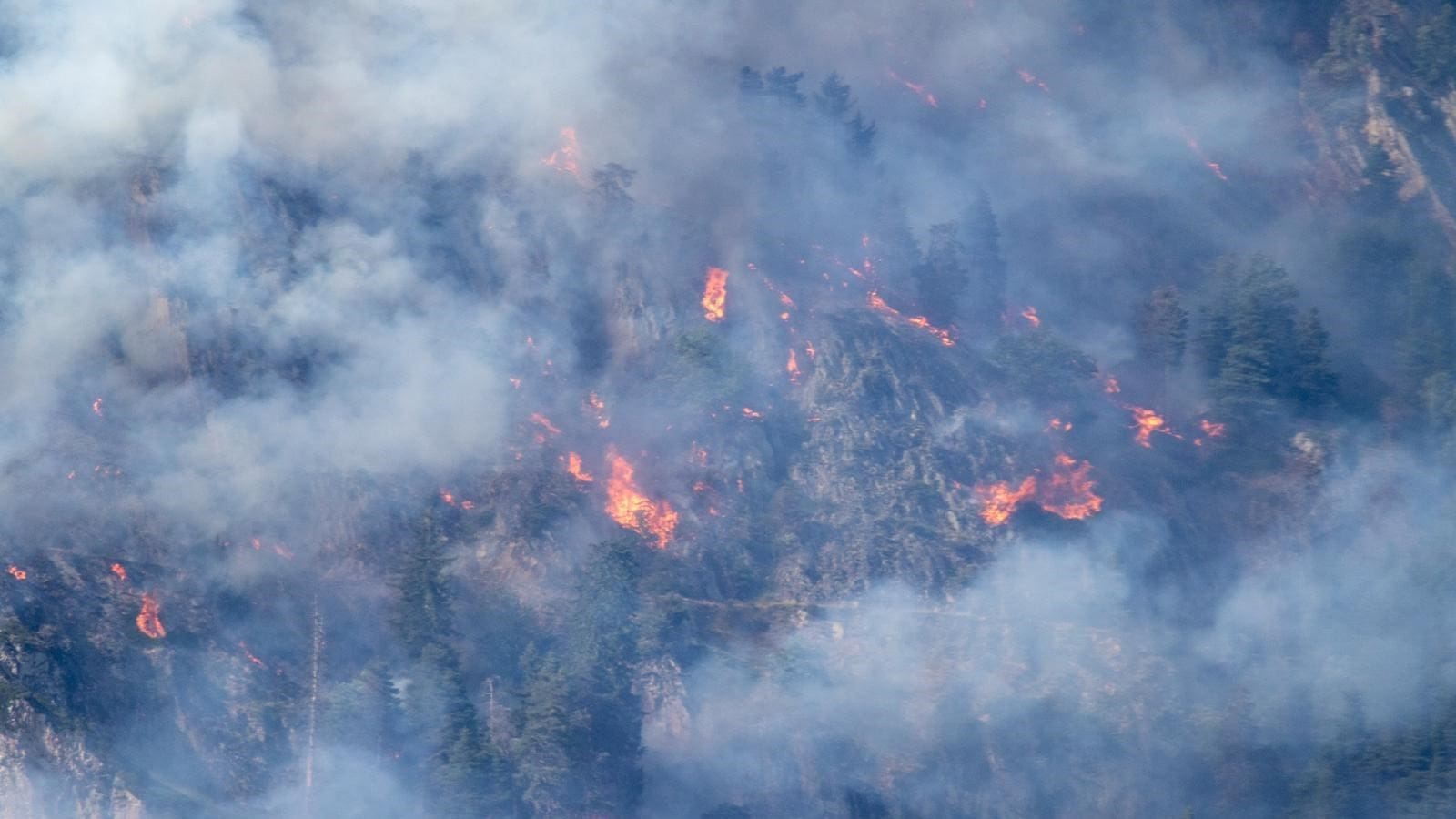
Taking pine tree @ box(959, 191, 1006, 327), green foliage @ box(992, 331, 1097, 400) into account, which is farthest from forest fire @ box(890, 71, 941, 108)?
green foliage @ box(992, 331, 1097, 400)

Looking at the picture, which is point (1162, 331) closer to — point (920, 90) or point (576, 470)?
point (920, 90)

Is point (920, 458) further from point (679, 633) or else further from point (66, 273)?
point (66, 273)

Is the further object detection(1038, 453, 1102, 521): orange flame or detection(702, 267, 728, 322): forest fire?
detection(702, 267, 728, 322): forest fire

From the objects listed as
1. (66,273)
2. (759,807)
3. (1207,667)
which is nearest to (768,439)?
(759,807)

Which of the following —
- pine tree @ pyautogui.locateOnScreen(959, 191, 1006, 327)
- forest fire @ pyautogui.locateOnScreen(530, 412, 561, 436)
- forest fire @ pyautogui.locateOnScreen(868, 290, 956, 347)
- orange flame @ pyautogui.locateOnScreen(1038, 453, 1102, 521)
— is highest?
pine tree @ pyautogui.locateOnScreen(959, 191, 1006, 327)

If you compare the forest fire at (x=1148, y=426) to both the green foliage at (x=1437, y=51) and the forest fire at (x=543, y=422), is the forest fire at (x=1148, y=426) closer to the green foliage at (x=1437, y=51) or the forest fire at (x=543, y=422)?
the green foliage at (x=1437, y=51)

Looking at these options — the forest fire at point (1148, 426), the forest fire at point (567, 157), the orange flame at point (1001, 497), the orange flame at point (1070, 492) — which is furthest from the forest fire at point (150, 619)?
the forest fire at point (1148, 426)

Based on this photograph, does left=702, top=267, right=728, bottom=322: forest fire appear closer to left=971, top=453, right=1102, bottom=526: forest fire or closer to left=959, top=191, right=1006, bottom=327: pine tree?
left=959, top=191, right=1006, bottom=327: pine tree

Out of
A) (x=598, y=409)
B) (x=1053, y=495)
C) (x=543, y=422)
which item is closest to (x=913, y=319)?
(x=1053, y=495)
